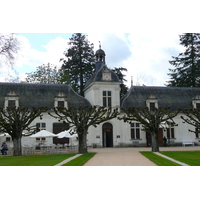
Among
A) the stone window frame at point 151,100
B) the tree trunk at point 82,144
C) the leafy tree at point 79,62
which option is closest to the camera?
the tree trunk at point 82,144

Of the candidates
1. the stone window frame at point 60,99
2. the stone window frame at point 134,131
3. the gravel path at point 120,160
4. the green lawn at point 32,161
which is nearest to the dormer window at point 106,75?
the stone window frame at point 60,99

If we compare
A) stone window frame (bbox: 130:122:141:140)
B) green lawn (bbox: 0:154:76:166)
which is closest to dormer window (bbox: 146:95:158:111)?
stone window frame (bbox: 130:122:141:140)

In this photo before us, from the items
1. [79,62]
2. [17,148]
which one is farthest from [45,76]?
[17,148]

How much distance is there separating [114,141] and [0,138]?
12.5 m

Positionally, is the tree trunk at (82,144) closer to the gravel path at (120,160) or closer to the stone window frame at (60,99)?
the gravel path at (120,160)

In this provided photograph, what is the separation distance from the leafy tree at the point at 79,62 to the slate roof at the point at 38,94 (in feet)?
44.6

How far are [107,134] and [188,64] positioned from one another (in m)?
23.8

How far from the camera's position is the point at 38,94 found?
108 ft

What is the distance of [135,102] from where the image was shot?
34.2m

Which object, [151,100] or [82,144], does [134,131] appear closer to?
[151,100]

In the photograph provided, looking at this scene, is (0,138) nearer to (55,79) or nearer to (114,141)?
(114,141)

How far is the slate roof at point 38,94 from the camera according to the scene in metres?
32.0

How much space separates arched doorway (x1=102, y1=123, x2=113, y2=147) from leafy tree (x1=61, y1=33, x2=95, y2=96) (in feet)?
53.4

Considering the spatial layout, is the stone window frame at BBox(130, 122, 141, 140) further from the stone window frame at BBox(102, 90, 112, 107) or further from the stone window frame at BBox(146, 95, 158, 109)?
the stone window frame at BBox(102, 90, 112, 107)
